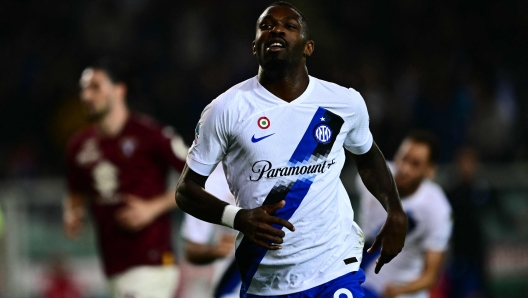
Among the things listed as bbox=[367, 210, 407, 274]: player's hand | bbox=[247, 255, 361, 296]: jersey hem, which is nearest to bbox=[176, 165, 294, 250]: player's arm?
bbox=[247, 255, 361, 296]: jersey hem

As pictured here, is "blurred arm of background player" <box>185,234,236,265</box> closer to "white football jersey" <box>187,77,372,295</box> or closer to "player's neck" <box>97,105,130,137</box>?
"player's neck" <box>97,105,130,137</box>

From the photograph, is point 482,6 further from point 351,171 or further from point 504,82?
point 351,171

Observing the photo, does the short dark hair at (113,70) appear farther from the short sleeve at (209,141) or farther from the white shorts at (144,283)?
the short sleeve at (209,141)

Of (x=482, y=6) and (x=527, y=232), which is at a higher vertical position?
(x=482, y=6)

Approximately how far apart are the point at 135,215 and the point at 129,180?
330mm

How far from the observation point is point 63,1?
1554 cm

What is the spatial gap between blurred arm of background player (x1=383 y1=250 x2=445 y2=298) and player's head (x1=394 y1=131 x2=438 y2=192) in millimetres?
586

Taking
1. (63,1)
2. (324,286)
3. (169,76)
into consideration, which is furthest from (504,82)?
(324,286)

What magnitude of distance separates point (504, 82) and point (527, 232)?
8.06 feet

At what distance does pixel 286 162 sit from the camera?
4402 millimetres

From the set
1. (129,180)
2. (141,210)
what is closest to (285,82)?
(141,210)

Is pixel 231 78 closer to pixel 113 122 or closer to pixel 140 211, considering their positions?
pixel 113 122

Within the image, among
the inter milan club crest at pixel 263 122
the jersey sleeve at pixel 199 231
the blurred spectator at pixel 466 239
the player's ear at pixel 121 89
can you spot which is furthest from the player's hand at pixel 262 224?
the blurred spectator at pixel 466 239

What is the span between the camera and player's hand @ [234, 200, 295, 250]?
13.1ft
